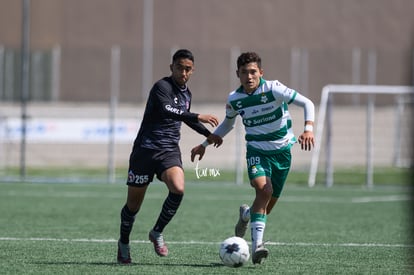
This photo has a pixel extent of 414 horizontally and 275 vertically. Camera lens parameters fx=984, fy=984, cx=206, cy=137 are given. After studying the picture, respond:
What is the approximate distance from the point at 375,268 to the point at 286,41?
28007 mm

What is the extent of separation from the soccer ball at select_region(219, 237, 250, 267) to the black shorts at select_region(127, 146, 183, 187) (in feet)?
3.54

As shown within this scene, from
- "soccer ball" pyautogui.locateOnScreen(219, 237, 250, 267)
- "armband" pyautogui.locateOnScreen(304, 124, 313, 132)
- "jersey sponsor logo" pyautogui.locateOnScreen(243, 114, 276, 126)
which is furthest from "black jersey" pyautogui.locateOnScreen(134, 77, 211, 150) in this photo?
"soccer ball" pyautogui.locateOnScreen(219, 237, 250, 267)

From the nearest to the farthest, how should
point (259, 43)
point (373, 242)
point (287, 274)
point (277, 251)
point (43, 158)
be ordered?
point (287, 274) < point (277, 251) < point (373, 242) < point (43, 158) < point (259, 43)

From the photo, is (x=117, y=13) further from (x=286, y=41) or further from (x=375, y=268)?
(x=375, y=268)

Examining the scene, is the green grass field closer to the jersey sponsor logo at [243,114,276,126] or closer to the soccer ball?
the soccer ball

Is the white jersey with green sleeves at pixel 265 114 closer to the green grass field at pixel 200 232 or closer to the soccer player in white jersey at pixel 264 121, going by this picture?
the soccer player in white jersey at pixel 264 121

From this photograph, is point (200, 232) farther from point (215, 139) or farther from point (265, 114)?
point (265, 114)

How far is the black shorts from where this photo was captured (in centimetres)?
945

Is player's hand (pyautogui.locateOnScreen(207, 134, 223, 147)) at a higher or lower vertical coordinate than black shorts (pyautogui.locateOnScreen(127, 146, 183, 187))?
higher

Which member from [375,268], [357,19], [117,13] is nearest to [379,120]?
[357,19]

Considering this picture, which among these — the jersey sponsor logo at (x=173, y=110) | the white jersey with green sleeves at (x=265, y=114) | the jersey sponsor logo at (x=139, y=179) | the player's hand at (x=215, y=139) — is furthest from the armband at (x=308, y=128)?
the jersey sponsor logo at (x=139, y=179)

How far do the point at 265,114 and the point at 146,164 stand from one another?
49.8 inches

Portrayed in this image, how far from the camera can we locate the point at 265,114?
9.65 m

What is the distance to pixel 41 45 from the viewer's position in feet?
119
